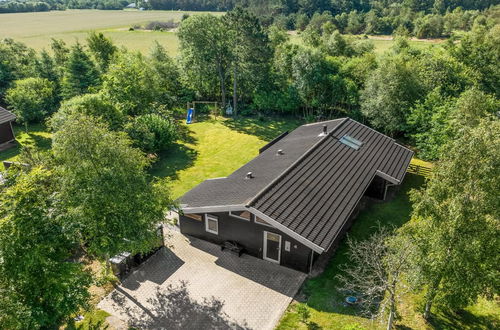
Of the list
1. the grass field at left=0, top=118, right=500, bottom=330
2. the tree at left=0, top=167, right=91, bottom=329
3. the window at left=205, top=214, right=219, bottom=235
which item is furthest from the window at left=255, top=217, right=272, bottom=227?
the tree at left=0, top=167, right=91, bottom=329

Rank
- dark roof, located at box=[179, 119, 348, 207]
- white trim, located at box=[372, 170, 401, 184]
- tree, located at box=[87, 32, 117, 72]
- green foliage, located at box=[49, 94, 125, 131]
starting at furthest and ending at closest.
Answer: tree, located at box=[87, 32, 117, 72]
green foliage, located at box=[49, 94, 125, 131]
white trim, located at box=[372, 170, 401, 184]
dark roof, located at box=[179, 119, 348, 207]

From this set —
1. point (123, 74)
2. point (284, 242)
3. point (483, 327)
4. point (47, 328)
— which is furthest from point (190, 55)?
point (483, 327)

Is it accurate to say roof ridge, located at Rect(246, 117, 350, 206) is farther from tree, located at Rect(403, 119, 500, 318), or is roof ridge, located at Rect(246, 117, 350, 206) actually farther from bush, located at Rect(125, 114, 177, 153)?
bush, located at Rect(125, 114, 177, 153)

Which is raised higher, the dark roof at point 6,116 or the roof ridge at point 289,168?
the roof ridge at point 289,168

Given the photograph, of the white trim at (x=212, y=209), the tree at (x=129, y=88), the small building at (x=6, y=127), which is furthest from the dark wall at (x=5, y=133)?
the white trim at (x=212, y=209)

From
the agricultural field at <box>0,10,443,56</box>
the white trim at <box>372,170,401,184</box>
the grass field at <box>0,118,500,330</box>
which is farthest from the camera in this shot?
the agricultural field at <box>0,10,443,56</box>

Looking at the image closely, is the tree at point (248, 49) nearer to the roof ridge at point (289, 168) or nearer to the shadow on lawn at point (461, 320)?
the roof ridge at point (289, 168)
